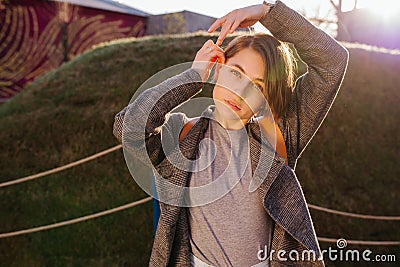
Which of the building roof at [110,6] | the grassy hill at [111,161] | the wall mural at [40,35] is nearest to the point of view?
the grassy hill at [111,161]

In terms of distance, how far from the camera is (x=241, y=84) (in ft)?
3.49

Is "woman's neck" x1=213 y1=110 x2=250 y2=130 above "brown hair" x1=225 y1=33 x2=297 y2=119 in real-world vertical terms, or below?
below

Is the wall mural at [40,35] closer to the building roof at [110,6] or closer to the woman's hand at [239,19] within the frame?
the building roof at [110,6]

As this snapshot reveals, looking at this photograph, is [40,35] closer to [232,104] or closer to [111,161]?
[111,161]

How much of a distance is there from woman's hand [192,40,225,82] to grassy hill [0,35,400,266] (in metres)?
2.55

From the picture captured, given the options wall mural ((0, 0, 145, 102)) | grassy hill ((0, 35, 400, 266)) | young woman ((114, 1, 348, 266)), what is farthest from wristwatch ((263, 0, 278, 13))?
wall mural ((0, 0, 145, 102))

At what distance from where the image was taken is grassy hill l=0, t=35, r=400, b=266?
3.54 m

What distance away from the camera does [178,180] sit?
110 cm

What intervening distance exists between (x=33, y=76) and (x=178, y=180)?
8882 mm

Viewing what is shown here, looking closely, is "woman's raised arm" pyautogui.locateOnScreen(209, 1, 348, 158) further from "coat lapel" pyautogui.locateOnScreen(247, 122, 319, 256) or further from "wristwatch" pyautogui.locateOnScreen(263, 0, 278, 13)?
"coat lapel" pyautogui.locateOnScreen(247, 122, 319, 256)

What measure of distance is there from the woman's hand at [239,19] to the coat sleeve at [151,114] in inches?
5.0

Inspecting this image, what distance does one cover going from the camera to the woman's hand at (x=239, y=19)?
41.6 inches

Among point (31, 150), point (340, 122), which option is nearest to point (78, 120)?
point (31, 150)

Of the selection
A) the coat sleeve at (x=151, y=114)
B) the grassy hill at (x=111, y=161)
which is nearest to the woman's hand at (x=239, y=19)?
the coat sleeve at (x=151, y=114)
